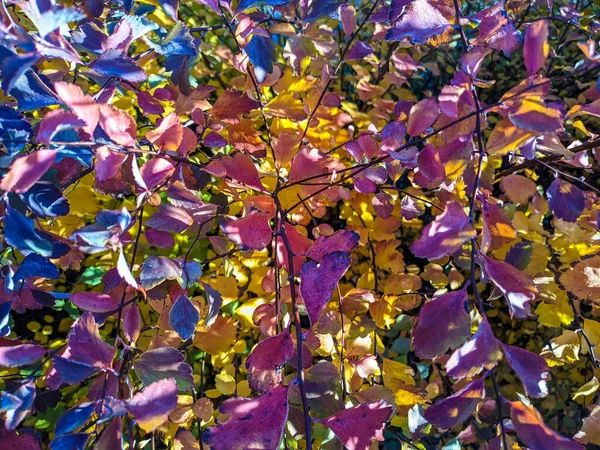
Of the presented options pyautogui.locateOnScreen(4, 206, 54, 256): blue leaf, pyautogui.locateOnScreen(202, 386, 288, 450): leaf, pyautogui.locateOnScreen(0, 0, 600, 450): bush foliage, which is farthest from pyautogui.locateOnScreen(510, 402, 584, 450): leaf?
pyautogui.locateOnScreen(4, 206, 54, 256): blue leaf

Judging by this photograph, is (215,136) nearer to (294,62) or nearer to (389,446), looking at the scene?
(294,62)

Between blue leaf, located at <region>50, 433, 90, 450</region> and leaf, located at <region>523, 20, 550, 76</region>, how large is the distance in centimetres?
62

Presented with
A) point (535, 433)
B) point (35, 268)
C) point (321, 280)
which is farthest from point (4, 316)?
point (535, 433)

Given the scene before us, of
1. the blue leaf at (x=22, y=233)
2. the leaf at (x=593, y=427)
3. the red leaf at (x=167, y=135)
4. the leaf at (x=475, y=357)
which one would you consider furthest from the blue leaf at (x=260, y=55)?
the leaf at (x=593, y=427)

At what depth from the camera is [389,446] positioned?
4.29 ft

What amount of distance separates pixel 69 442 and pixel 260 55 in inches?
22.2

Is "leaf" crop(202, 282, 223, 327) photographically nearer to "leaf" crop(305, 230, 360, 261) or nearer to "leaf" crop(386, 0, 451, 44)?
"leaf" crop(305, 230, 360, 261)

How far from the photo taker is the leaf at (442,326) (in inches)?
21.1

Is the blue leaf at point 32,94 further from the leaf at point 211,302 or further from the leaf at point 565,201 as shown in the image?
the leaf at point 565,201

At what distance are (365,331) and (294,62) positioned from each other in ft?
1.70

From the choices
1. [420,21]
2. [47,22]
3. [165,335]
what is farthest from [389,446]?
[47,22]

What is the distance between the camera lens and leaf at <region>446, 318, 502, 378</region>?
1.63ft

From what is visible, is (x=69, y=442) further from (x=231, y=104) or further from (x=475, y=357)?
(x=231, y=104)

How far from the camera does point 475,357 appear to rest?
1.65ft
